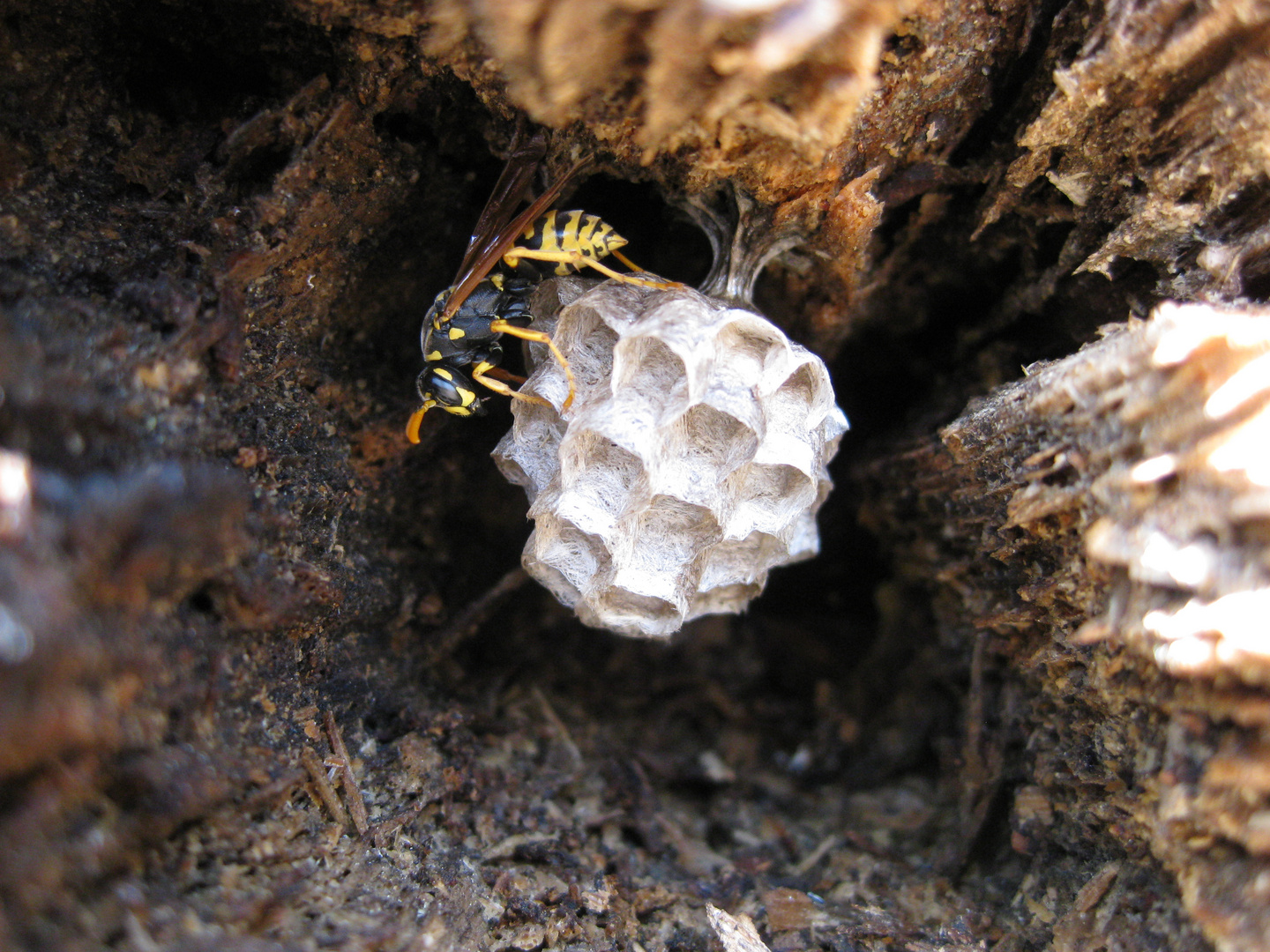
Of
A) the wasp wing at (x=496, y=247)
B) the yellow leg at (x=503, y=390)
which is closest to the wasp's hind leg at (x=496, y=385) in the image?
the yellow leg at (x=503, y=390)

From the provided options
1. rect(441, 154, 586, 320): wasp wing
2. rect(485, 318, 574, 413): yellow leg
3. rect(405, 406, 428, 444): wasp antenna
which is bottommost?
rect(405, 406, 428, 444): wasp antenna

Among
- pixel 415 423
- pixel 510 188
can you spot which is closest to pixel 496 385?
pixel 415 423

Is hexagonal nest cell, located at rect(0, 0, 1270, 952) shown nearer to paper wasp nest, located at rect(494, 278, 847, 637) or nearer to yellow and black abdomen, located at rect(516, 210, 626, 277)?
paper wasp nest, located at rect(494, 278, 847, 637)

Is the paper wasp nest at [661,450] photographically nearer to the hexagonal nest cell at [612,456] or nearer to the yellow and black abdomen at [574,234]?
the hexagonal nest cell at [612,456]

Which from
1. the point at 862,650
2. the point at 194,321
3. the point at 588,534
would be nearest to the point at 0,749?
the point at 194,321

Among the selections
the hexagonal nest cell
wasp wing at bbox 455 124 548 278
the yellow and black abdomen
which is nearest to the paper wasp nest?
the hexagonal nest cell

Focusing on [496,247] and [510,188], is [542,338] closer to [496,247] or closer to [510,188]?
[496,247]
